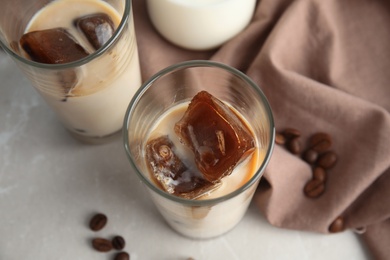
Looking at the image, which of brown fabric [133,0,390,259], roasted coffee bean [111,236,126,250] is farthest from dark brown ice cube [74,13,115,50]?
A: roasted coffee bean [111,236,126,250]

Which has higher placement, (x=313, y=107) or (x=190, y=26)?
(x=190, y=26)

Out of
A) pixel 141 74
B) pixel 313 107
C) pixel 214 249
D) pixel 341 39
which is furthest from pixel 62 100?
pixel 341 39

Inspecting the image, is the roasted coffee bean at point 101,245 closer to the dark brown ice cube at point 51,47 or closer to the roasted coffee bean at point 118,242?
the roasted coffee bean at point 118,242

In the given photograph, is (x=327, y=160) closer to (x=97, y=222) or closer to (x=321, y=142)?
(x=321, y=142)

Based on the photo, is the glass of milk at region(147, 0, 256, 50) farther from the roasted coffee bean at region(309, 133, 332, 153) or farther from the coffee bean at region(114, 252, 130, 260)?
the coffee bean at region(114, 252, 130, 260)

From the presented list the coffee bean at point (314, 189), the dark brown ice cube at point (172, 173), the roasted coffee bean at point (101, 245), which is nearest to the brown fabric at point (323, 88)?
the coffee bean at point (314, 189)

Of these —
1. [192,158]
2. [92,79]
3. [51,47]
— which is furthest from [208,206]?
[51,47]

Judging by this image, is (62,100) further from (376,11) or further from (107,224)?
(376,11)
